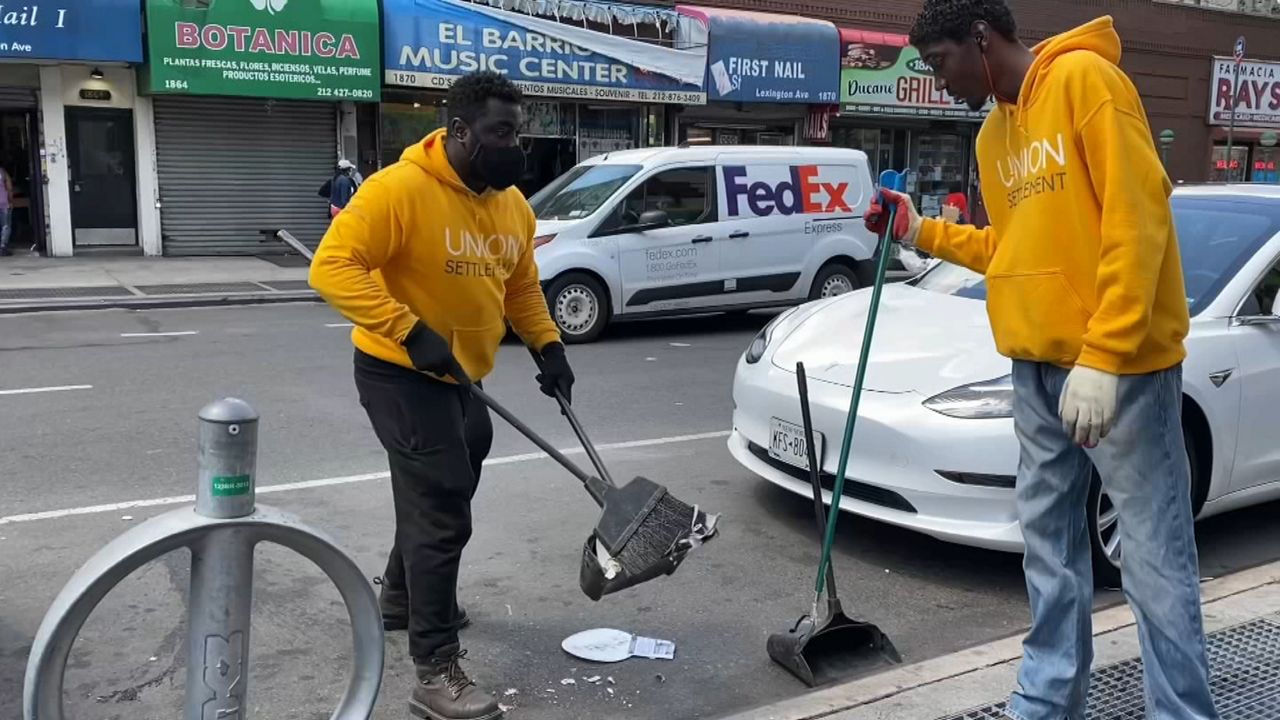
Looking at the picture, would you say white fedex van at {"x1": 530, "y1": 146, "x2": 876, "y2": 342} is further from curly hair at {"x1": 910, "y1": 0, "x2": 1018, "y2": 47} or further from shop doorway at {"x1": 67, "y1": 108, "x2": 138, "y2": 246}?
shop doorway at {"x1": 67, "y1": 108, "x2": 138, "y2": 246}

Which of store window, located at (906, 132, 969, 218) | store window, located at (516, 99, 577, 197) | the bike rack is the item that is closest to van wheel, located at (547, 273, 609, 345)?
the bike rack

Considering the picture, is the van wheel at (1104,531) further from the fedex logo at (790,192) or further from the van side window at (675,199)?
the fedex logo at (790,192)

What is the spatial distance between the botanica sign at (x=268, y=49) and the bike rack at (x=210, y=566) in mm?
15623

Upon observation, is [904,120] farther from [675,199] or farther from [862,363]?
[862,363]

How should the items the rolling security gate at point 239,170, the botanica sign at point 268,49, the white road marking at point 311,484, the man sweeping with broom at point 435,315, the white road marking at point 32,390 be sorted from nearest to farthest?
the man sweeping with broom at point 435,315, the white road marking at point 311,484, the white road marking at point 32,390, the botanica sign at point 268,49, the rolling security gate at point 239,170

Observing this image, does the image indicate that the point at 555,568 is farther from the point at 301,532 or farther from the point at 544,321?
the point at 301,532

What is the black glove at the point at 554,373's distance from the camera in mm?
3979

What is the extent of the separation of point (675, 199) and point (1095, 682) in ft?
27.2

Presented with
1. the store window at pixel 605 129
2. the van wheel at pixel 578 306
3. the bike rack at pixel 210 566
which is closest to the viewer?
the bike rack at pixel 210 566

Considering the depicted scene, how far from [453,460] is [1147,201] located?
2.05 metres

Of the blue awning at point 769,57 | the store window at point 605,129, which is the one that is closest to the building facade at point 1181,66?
the blue awning at point 769,57

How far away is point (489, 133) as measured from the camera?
3457 millimetres

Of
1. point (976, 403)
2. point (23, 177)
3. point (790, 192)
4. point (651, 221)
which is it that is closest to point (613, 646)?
point (976, 403)

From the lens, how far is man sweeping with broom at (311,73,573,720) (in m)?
3.39
